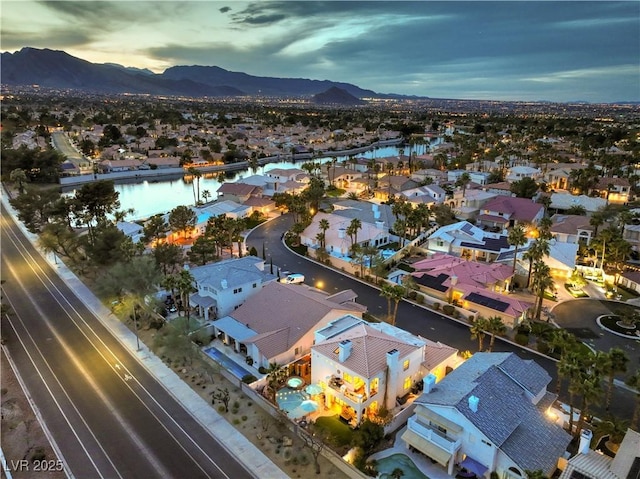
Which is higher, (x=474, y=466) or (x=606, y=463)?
(x=606, y=463)

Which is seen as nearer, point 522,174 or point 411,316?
point 411,316

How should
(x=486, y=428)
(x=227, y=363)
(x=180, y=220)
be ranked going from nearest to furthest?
(x=486, y=428)
(x=227, y=363)
(x=180, y=220)

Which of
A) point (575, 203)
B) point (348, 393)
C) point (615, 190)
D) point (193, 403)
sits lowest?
point (193, 403)

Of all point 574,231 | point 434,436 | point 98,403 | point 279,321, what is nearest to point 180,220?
point 279,321

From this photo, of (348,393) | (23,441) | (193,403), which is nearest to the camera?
(23,441)

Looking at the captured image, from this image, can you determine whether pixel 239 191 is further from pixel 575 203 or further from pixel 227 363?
pixel 575 203

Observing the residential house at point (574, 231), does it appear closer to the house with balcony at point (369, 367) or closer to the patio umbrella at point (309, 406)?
the house with balcony at point (369, 367)
